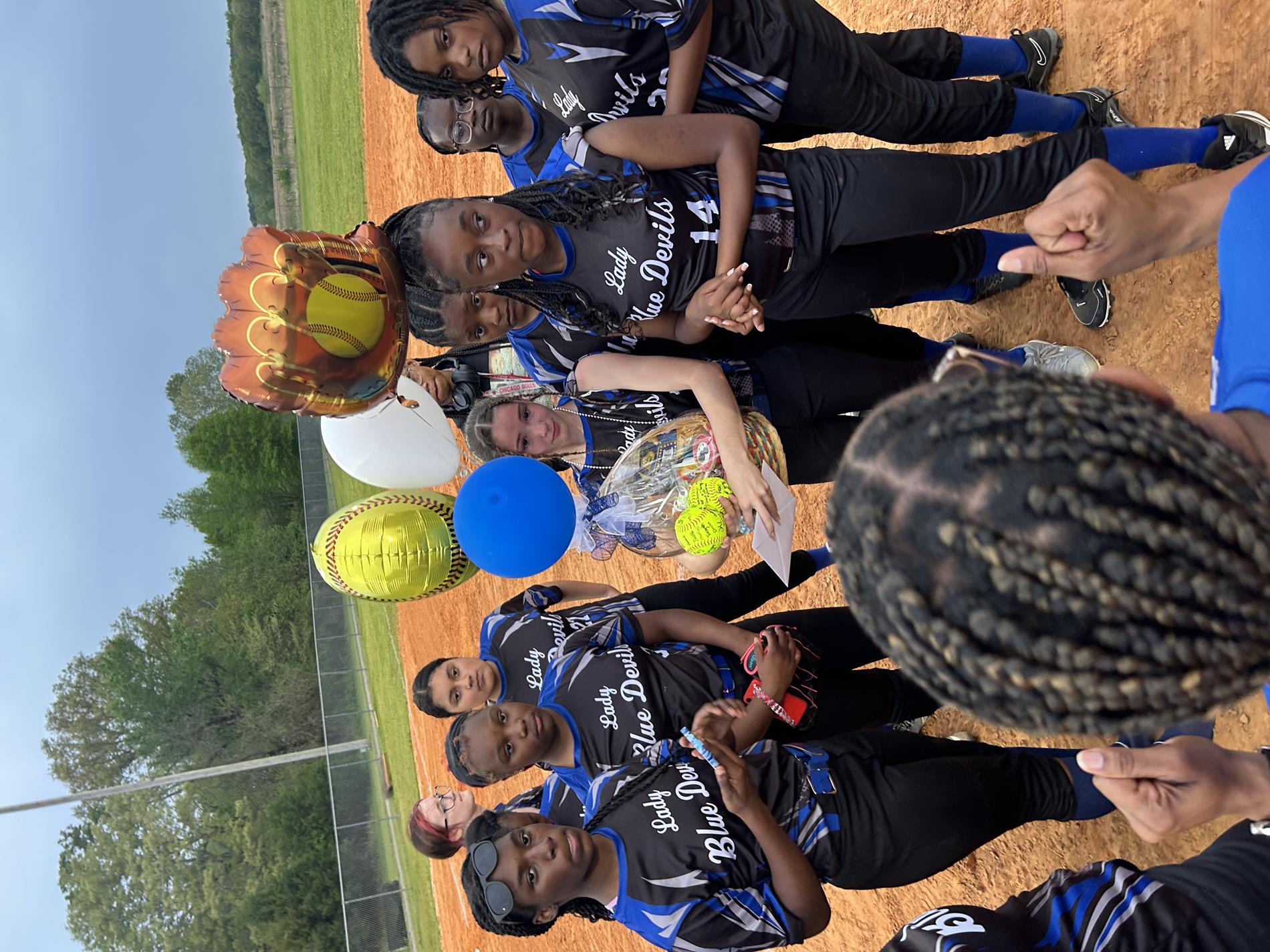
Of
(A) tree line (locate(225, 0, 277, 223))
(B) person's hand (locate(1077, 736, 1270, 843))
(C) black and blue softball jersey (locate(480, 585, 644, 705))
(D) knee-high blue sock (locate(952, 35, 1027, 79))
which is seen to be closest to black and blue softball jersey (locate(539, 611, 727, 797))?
(C) black and blue softball jersey (locate(480, 585, 644, 705))

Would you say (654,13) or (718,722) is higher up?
(654,13)

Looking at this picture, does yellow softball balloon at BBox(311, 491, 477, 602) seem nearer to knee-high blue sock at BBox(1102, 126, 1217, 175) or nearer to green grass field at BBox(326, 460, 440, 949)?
knee-high blue sock at BBox(1102, 126, 1217, 175)

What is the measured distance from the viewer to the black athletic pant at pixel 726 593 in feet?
10.3

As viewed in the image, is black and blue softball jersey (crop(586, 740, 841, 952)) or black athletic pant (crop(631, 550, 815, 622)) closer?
black and blue softball jersey (crop(586, 740, 841, 952))

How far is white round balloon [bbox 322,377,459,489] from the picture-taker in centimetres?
396

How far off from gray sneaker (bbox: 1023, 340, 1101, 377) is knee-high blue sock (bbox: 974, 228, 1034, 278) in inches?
12.3

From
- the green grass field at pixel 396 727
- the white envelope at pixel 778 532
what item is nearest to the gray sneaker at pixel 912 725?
the white envelope at pixel 778 532

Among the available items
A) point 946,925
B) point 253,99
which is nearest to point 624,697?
point 946,925

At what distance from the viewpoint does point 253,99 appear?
19281 millimetres

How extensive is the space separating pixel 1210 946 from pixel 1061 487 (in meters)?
1.09

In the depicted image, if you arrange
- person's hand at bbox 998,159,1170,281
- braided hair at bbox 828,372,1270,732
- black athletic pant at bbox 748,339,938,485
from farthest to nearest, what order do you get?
black athletic pant at bbox 748,339,938,485
person's hand at bbox 998,159,1170,281
braided hair at bbox 828,372,1270,732

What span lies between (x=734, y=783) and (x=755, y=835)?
166mm

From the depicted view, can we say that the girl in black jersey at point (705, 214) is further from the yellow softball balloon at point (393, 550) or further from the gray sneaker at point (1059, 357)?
the yellow softball balloon at point (393, 550)

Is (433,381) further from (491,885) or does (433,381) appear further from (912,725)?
(912,725)
